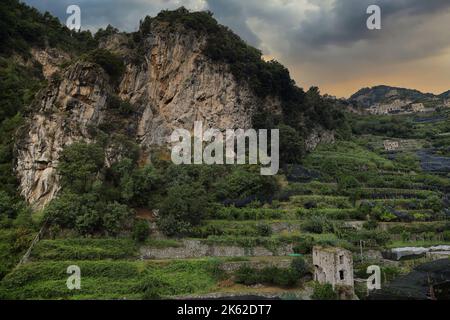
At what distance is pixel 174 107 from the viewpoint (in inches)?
1574

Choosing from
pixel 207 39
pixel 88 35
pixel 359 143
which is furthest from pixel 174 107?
pixel 359 143

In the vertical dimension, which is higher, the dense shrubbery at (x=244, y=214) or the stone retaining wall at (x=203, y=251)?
the dense shrubbery at (x=244, y=214)

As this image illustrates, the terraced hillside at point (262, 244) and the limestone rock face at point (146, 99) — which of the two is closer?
the terraced hillside at point (262, 244)

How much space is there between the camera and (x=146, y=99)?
39406 mm

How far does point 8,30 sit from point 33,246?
31.4m

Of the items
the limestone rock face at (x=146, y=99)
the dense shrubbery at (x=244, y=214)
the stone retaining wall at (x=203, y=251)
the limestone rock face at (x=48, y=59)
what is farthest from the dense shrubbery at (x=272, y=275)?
the limestone rock face at (x=48, y=59)

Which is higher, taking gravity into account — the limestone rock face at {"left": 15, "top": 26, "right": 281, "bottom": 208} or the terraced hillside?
the limestone rock face at {"left": 15, "top": 26, "right": 281, "bottom": 208}

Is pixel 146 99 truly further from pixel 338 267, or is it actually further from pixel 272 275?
pixel 338 267

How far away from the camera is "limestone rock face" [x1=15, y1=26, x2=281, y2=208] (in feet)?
104

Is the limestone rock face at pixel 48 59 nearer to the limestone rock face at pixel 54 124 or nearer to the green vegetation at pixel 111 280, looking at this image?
the limestone rock face at pixel 54 124

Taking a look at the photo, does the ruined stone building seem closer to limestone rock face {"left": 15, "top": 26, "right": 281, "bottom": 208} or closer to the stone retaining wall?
the stone retaining wall

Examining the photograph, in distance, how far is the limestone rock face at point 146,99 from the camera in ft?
Answer: 104

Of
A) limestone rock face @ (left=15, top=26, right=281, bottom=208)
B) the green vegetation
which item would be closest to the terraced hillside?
the green vegetation
